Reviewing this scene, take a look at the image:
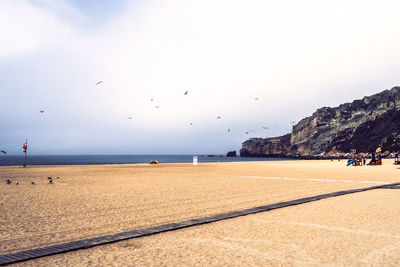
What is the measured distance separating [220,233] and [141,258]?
74.8 inches

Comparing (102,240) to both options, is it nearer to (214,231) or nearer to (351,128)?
(214,231)

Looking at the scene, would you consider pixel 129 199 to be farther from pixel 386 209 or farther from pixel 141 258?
pixel 386 209

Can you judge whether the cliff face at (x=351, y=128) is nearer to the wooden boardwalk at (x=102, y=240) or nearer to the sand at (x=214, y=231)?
the sand at (x=214, y=231)

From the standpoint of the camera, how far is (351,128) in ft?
465

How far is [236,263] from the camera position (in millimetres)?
4199

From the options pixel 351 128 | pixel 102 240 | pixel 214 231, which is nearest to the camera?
pixel 102 240

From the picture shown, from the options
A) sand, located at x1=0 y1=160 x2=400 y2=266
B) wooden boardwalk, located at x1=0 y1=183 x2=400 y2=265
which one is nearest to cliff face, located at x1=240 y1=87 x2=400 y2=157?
sand, located at x1=0 y1=160 x2=400 y2=266

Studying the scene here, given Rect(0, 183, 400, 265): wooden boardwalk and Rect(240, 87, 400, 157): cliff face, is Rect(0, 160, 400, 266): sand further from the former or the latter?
Rect(240, 87, 400, 157): cliff face

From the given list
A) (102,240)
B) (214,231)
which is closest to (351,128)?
(214,231)

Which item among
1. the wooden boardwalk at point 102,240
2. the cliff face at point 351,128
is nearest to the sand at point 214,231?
the wooden boardwalk at point 102,240

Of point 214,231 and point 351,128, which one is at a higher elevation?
point 351,128

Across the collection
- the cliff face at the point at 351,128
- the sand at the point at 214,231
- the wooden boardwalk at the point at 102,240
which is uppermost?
the cliff face at the point at 351,128

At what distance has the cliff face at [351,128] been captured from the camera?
408 feet

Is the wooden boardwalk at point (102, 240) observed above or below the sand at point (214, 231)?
above
